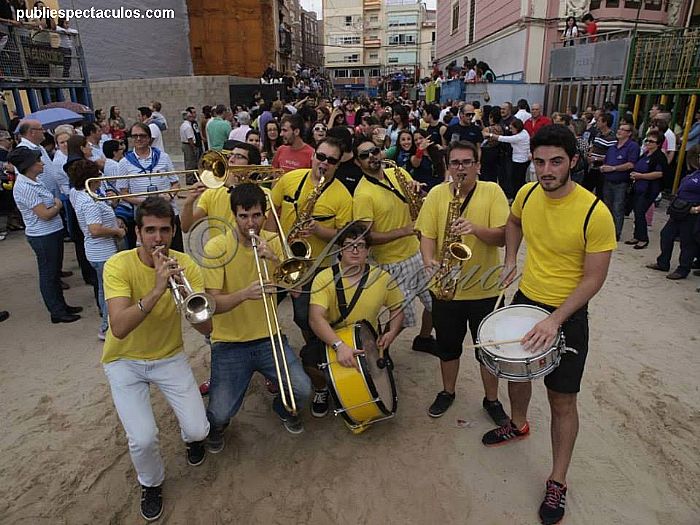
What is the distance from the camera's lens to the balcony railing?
10.9 meters

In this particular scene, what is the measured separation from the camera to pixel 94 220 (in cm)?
498

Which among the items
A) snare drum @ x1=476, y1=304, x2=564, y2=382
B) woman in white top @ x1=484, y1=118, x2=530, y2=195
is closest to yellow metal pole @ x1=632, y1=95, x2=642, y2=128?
woman in white top @ x1=484, y1=118, x2=530, y2=195

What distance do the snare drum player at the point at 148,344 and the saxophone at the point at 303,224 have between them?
865 mm

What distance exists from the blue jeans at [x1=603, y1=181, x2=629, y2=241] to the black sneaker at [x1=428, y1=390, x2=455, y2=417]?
5623 mm

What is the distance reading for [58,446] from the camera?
3764 mm

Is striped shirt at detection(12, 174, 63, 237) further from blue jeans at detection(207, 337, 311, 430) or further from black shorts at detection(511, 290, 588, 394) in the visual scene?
black shorts at detection(511, 290, 588, 394)

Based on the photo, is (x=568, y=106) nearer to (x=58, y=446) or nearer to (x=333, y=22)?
(x=58, y=446)

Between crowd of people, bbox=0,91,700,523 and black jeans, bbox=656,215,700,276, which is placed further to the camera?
black jeans, bbox=656,215,700,276

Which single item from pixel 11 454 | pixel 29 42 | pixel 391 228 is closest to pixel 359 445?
pixel 391 228

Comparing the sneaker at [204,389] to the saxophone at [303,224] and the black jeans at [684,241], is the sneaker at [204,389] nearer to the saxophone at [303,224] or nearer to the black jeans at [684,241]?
the saxophone at [303,224]

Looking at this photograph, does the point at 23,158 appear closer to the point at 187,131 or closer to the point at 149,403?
the point at 149,403

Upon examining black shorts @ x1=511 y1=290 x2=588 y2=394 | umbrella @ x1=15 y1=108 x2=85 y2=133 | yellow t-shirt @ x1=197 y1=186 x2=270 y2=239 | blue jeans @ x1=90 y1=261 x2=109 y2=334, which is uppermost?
umbrella @ x1=15 y1=108 x2=85 y2=133

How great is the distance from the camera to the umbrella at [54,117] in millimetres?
9945

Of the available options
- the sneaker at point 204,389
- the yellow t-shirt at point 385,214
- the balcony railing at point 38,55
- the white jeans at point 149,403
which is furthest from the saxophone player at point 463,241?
the balcony railing at point 38,55
